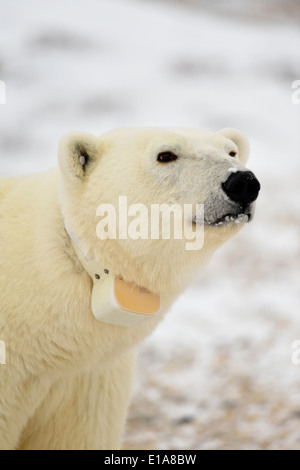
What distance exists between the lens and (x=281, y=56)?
34.0 feet

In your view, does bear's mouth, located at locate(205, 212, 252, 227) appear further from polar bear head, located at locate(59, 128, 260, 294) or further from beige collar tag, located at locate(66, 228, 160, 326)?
beige collar tag, located at locate(66, 228, 160, 326)

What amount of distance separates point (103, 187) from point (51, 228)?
28cm

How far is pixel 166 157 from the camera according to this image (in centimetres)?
182

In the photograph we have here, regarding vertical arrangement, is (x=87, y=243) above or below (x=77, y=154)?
below

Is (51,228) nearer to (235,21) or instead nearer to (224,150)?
(224,150)

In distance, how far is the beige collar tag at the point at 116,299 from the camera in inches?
70.9

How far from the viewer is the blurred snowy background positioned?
3.56m

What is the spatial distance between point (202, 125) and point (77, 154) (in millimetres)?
6968

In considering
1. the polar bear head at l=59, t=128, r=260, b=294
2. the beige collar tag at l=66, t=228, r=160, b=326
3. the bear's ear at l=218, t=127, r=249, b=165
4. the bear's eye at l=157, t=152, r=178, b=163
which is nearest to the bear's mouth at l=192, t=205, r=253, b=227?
the polar bear head at l=59, t=128, r=260, b=294

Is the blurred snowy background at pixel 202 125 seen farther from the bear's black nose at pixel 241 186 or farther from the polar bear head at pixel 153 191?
the bear's black nose at pixel 241 186

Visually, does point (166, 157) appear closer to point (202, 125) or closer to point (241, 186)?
point (241, 186)

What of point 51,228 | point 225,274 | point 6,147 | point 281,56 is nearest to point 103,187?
Result: point 51,228

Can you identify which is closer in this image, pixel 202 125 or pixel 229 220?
pixel 229 220

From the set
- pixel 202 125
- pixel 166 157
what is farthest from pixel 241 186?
pixel 202 125
